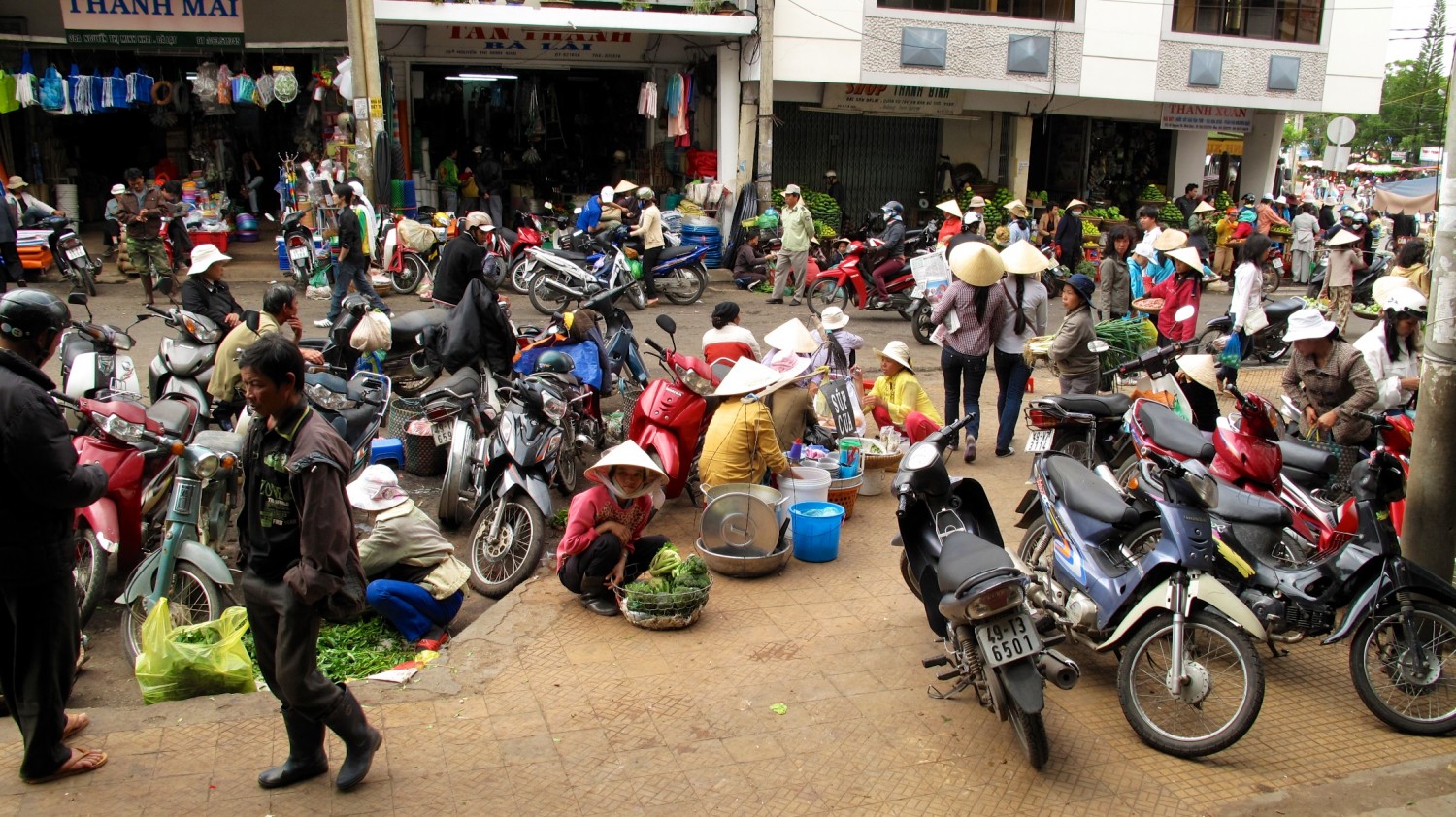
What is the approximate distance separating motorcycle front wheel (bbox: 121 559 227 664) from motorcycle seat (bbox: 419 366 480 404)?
2.49 meters

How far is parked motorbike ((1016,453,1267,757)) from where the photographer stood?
425 centimetres

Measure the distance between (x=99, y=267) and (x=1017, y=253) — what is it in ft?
42.2

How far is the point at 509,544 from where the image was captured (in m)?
6.14

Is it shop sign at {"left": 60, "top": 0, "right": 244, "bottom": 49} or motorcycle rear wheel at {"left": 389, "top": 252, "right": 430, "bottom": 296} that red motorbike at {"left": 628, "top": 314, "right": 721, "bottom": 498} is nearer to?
motorcycle rear wheel at {"left": 389, "top": 252, "right": 430, "bottom": 296}

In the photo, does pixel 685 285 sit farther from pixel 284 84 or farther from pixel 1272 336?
pixel 1272 336

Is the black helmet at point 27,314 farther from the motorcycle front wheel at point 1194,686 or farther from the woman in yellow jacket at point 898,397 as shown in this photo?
the woman in yellow jacket at point 898,397

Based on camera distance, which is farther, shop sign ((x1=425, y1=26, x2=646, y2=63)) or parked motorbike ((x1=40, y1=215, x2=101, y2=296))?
shop sign ((x1=425, y1=26, x2=646, y2=63))

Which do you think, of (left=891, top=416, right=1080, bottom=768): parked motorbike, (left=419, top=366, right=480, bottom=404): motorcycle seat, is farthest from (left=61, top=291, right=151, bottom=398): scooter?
(left=891, top=416, right=1080, bottom=768): parked motorbike

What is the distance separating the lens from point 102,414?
18.6 feet

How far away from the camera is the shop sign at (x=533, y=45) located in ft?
58.9

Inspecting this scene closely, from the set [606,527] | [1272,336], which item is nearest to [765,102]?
[1272,336]

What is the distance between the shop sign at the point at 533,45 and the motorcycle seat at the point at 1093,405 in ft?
43.3

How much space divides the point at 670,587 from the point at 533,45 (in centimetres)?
1508

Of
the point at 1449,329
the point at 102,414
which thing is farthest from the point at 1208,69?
the point at 102,414
